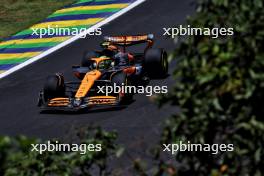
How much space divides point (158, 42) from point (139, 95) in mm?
3690

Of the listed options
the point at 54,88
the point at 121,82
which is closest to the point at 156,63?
the point at 121,82

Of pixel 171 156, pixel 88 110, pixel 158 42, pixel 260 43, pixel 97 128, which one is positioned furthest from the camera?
pixel 158 42

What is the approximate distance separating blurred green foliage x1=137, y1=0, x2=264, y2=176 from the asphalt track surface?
4880mm

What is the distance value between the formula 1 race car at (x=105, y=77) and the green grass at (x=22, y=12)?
6516mm

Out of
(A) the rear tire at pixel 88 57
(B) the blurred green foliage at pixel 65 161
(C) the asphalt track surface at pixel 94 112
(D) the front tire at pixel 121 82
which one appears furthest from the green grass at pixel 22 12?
(B) the blurred green foliage at pixel 65 161

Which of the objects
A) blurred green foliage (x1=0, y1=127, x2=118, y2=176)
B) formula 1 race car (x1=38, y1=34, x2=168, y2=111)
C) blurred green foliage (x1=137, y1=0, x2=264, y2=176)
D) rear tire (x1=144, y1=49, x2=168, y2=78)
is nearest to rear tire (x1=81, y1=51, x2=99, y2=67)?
formula 1 race car (x1=38, y1=34, x2=168, y2=111)

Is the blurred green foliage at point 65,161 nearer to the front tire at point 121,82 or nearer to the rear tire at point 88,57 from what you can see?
the front tire at point 121,82

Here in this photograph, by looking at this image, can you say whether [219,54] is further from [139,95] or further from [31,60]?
[31,60]

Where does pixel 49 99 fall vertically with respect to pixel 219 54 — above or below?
below

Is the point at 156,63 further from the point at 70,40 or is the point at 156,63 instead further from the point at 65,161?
the point at 65,161

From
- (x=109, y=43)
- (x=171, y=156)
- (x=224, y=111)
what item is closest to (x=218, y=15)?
(x=224, y=111)

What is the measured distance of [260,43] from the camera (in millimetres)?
5461

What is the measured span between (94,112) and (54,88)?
0.98 m

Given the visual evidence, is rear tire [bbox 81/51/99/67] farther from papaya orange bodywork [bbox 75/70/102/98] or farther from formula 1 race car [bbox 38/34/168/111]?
papaya orange bodywork [bbox 75/70/102/98]
